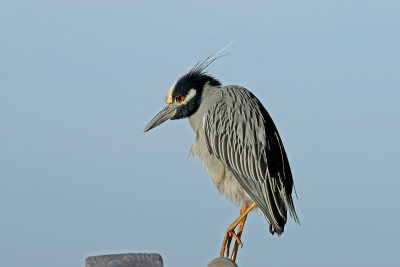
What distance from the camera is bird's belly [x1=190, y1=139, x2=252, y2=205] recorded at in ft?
18.8

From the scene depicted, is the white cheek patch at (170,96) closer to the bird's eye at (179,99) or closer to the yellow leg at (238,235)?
the bird's eye at (179,99)

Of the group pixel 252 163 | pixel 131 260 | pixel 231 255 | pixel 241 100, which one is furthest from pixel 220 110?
pixel 131 260

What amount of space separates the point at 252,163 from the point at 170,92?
1.11 meters

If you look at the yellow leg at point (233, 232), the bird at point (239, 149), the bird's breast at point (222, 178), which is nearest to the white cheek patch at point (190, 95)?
the bird at point (239, 149)

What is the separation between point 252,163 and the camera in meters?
5.66

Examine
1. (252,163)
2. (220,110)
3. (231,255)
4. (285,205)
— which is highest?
(220,110)

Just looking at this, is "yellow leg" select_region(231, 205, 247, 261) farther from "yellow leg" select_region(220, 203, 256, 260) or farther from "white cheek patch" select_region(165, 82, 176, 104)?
"white cheek patch" select_region(165, 82, 176, 104)

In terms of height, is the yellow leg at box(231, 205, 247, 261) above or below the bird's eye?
below

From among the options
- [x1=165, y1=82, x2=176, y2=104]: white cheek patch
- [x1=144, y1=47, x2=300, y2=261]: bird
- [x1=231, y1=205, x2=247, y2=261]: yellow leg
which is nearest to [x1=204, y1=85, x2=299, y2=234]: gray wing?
[x1=144, y1=47, x2=300, y2=261]: bird

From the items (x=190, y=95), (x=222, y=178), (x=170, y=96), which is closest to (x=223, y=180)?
(x=222, y=178)

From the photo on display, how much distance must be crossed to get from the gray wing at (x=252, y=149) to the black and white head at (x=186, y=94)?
0.22 meters

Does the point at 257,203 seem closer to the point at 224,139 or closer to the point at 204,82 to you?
the point at 224,139

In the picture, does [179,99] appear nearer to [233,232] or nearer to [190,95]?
[190,95]

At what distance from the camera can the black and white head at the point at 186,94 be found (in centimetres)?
600
